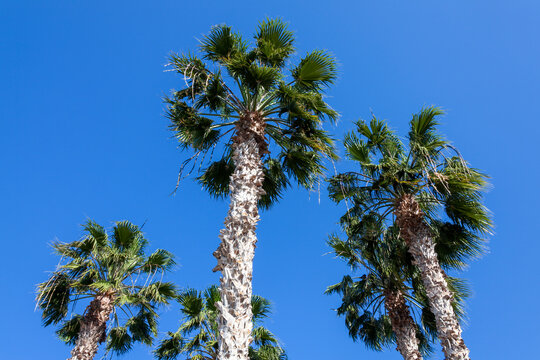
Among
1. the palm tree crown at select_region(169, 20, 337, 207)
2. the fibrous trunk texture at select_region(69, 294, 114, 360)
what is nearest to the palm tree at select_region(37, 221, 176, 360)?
the fibrous trunk texture at select_region(69, 294, 114, 360)

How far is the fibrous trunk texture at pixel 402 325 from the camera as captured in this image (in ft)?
30.3

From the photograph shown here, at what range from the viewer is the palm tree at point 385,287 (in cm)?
942

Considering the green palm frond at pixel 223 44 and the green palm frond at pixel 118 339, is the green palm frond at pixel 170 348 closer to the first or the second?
the green palm frond at pixel 118 339

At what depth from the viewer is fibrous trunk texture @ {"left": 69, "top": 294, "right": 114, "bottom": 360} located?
337 inches

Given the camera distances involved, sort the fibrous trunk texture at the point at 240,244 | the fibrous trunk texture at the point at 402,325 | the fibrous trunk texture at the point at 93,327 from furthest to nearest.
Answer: the fibrous trunk texture at the point at 402,325
the fibrous trunk texture at the point at 93,327
the fibrous trunk texture at the point at 240,244

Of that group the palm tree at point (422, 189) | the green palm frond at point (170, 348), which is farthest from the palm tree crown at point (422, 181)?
the green palm frond at point (170, 348)

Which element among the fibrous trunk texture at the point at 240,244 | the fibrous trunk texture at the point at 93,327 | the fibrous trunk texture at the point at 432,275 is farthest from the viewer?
the fibrous trunk texture at the point at 93,327

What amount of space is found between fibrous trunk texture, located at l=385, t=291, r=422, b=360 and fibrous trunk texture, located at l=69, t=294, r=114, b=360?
26.8 feet

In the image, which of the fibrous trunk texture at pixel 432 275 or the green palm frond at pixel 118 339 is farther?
the green palm frond at pixel 118 339

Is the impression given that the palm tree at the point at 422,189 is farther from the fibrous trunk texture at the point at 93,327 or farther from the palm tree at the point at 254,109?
the fibrous trunk texture at the point at 93,327

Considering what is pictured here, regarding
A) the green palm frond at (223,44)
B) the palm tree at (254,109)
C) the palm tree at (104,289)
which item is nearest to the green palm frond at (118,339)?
the palm tree at (104,289)

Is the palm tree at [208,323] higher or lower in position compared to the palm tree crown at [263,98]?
lower

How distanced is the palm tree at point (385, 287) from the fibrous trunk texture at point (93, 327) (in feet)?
23.2

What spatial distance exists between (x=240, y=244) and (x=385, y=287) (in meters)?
6.99
